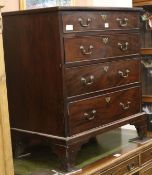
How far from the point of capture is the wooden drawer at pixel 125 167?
2.17 metres

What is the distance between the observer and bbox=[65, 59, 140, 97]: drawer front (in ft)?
6.42

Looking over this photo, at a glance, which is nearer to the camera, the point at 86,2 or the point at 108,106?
the point at 108,106

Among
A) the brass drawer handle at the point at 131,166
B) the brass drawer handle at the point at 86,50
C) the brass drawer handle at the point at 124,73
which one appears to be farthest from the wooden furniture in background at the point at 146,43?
the brass drawer handle at the point at 86,50

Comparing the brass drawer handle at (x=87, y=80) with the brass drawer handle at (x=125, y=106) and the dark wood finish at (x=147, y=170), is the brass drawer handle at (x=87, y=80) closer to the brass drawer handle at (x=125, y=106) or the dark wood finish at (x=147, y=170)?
the brass drawer handle at (x=125, y=106)

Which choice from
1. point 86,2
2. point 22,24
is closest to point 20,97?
point 22,24

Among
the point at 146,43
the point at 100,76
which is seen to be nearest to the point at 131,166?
the point at 100,76

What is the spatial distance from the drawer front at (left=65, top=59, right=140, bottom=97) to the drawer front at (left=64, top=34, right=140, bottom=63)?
56 mm

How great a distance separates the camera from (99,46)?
2.10m

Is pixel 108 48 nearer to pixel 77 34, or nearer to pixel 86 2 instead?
pixel 77 34

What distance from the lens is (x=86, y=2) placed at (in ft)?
9.54

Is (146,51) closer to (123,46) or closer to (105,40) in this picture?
(123,46)

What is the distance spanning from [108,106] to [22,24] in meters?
0.69

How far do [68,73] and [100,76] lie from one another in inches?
10.4

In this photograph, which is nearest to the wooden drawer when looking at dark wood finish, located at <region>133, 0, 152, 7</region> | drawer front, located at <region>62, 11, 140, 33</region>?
drawer front, located at <region>62, 11, 140, 33</region>
